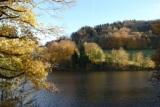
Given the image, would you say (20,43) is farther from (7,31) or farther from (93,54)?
(93,54)

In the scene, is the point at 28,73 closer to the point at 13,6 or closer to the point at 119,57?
the point at 13,6

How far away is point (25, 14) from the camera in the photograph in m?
17.9

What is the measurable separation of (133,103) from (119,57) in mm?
134415

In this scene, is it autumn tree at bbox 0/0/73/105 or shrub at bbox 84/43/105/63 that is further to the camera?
shrub at bbox 84/43/105/63

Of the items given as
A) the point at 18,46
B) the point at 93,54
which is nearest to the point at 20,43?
the point at 18,46

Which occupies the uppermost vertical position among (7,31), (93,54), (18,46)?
(7,31)

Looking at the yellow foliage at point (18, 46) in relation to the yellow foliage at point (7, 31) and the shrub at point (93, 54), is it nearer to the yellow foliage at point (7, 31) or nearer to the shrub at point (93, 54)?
the yellow foliage at point (7, 31)

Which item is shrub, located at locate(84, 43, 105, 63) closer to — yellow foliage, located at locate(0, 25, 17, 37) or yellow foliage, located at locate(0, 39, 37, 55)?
yellow foliage, located at locate(0, 39, 37, 55)

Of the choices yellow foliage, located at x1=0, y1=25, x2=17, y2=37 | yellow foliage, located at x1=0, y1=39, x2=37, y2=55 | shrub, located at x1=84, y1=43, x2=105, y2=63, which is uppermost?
yellow foliage, located at x1=0, y1=25, x2=17, y2=37

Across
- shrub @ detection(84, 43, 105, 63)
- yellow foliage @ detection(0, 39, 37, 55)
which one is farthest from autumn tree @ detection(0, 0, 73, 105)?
shrub @ detection(84, 43, 105, 63)

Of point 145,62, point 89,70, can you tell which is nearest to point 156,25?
point 89,70

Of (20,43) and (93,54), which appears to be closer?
(20,43)

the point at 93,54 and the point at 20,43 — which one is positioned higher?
the point at 20,43

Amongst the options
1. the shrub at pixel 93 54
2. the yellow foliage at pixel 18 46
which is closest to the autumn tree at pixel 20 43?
the yellow foliage at pixel 18 46
